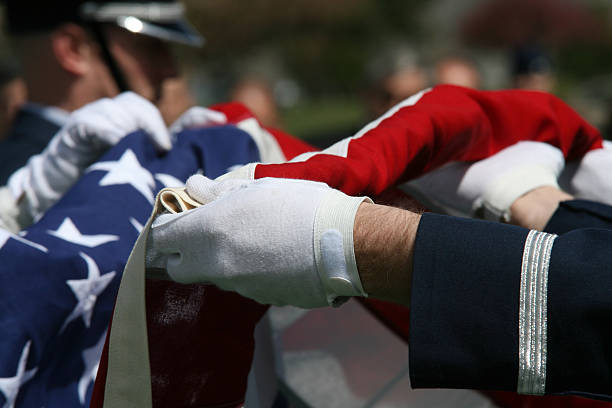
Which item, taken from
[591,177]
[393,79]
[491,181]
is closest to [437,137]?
[491,181]

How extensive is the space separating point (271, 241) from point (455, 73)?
2968 millimetres

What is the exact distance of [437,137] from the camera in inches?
29.5

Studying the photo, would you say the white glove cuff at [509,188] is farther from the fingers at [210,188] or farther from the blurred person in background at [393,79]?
the blurred person in background at [393,79]

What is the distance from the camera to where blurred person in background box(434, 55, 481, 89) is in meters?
3.20

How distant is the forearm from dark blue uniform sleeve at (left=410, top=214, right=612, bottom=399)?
0.04 ft

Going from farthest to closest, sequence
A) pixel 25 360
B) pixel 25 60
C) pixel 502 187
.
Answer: pixel 25 60, pixel 502 187, pixel 25 360

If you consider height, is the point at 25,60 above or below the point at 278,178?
below

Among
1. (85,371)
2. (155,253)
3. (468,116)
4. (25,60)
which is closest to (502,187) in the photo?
(468,116)

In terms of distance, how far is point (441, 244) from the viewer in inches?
19.3

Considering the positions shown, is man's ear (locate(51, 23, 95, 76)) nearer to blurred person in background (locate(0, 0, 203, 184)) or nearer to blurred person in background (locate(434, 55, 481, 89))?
blurred person in background (locate(0, 0, 203, 184))

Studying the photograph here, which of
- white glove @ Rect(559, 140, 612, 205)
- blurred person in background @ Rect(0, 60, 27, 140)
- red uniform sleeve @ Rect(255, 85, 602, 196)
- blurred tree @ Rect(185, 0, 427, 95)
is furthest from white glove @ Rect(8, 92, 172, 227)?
blurred tree @ Rect(185, 0, 427, 95)

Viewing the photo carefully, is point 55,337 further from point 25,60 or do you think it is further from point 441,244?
point 25,60

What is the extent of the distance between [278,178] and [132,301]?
18cm

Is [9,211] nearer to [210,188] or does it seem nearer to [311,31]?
[210,188]
